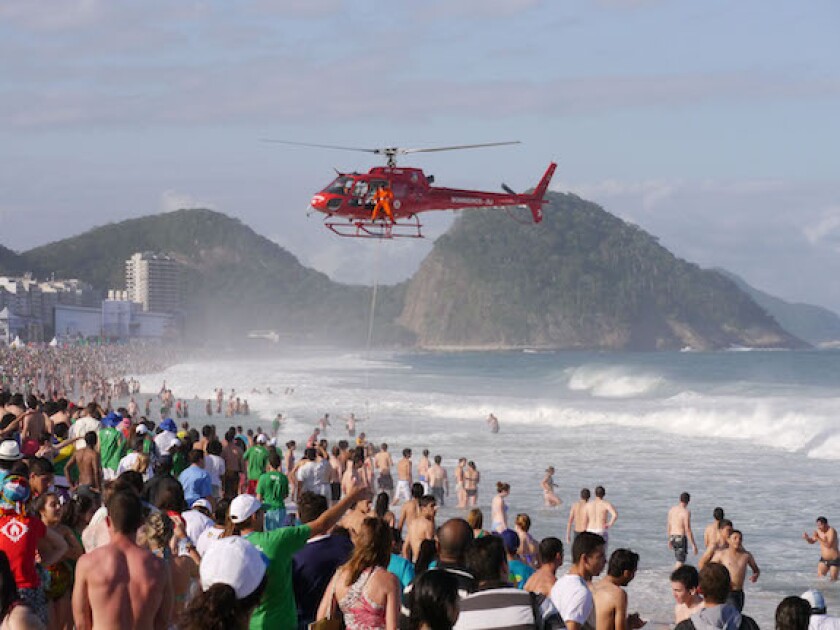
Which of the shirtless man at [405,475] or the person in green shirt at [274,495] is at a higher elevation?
the person in green shirt at [274,495]

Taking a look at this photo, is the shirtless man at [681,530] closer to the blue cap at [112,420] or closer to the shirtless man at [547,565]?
the blue cap at [112,420]

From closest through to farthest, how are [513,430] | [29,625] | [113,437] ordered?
[29,625] < [113,437] < [513,430]

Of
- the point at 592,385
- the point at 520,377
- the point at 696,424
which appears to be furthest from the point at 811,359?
the point at 696,424

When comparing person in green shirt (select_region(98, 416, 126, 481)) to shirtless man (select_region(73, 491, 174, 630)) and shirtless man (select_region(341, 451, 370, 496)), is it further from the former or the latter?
shirtless man (select_region(73, 491, 174, 630))

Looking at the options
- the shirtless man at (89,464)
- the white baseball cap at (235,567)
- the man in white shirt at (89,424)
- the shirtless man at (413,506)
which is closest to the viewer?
the white baseball cap at (235,567)

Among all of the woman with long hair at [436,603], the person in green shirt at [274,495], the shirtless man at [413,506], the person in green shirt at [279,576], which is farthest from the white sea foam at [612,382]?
the woman with long hair at [436,603]

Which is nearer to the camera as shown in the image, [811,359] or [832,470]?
[832,470]

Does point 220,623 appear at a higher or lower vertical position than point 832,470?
higher

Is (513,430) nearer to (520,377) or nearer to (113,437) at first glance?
(113,437)
